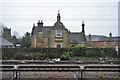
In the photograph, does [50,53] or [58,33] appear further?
[58,33]

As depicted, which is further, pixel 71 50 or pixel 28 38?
pixel 28 38

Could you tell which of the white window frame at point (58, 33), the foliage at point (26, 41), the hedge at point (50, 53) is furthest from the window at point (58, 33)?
the hedge at point (50, 53)

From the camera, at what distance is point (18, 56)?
2420 cm

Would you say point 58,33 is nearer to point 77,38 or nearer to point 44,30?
point 44,30

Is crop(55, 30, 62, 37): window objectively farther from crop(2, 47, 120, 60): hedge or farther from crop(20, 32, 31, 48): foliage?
crop(2, 47, 120, 60): hedge

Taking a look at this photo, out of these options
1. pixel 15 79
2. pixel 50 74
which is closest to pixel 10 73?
pixel 15 79

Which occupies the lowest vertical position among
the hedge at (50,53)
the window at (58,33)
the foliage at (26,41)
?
the hedge at (50,53)

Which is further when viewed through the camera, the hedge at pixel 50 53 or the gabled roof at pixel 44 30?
the gabled roof at pixel 44 30

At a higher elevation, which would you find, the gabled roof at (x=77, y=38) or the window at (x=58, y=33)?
the window at (x=58, y=33)

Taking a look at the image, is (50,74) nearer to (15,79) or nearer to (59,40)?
(15,79)

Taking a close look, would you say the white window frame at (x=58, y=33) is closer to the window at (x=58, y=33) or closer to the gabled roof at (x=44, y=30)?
the window at (x=58, y=33)

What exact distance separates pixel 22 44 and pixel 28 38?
177 cm

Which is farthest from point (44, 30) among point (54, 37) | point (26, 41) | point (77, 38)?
point (77, 38)

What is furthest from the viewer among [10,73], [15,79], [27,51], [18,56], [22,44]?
[22,44]
